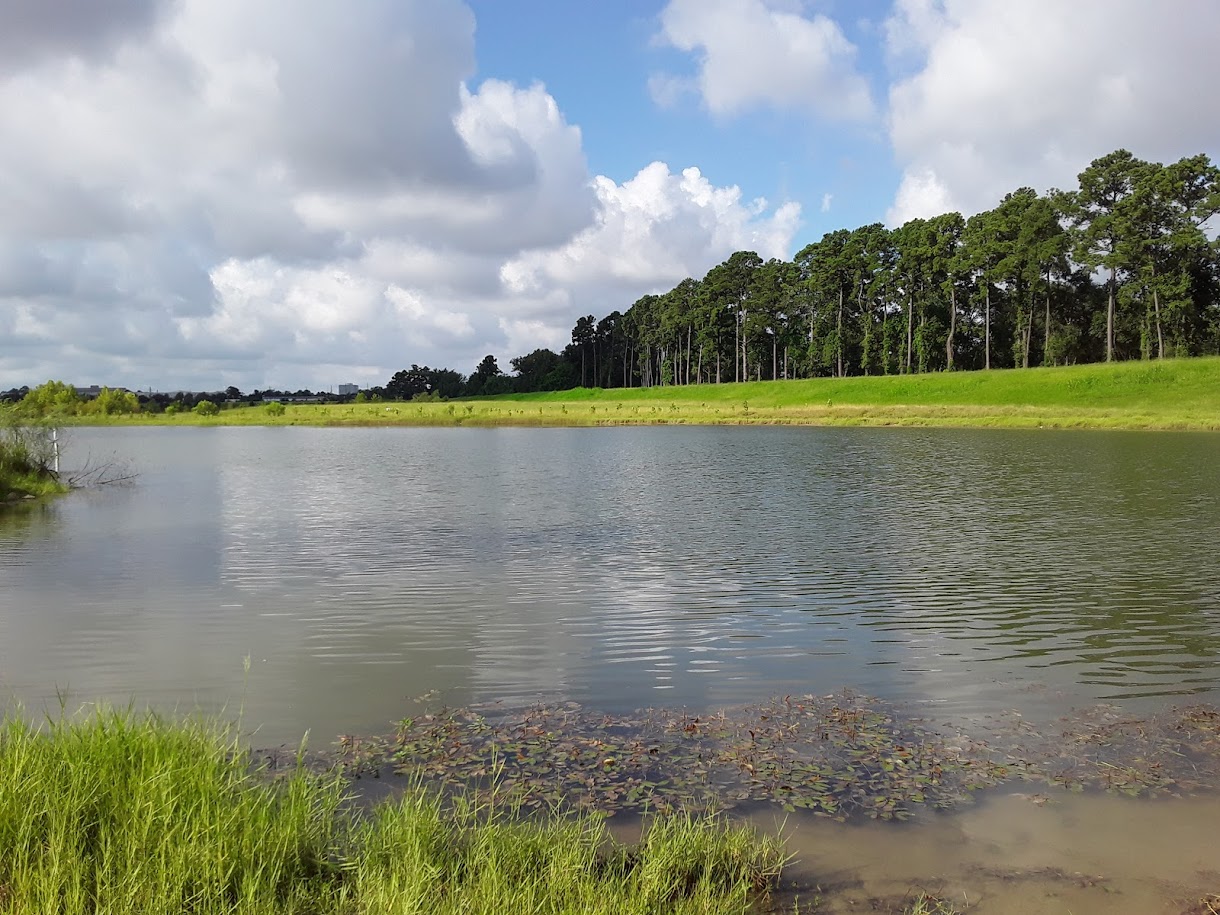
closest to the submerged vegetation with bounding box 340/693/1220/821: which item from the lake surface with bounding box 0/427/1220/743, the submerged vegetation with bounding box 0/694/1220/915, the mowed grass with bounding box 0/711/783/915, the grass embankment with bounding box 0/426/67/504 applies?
the submerged vegetation with bounding box 0/694/1220/915

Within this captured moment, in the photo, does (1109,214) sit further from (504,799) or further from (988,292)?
(504,799)

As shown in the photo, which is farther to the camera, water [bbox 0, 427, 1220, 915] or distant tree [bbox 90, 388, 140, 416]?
distant tree [bbox 90, 388, 140, 416]

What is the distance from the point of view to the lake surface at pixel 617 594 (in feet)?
33.4

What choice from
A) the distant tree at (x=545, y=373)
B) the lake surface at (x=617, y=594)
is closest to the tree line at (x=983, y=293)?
the distant tree at (x=545, y=373)

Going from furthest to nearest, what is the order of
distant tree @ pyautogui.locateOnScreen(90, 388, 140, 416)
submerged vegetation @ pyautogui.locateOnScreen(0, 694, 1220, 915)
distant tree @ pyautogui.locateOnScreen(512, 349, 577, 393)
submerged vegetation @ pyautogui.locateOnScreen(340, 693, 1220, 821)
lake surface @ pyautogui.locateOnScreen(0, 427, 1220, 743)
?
distant tree @ pyautogui.locateOnScreen(512, 349, 577, 393)
distant tree @ pyautogui.locateOnScreen(90, 388, 140, 416)
lake surface @ pyautogui.locateOnScreen(0, 427, 1220, 743)
submerged vegetation @ pyautogui.locateOnScreen(340, 693, 1220, 821)
submerged vegetation @ pyautogui.locateOnScreen(0, 694, 1220, 915)

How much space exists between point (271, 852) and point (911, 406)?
79.7 m

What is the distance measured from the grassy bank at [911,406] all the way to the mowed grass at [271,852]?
6320 centimetres

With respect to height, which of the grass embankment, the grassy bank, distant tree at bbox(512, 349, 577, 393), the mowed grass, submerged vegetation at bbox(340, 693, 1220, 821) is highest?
distant tree at bbox(512, 349, 577, 393)

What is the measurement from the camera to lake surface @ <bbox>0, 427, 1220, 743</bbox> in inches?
401

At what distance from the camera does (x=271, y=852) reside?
17.2ft

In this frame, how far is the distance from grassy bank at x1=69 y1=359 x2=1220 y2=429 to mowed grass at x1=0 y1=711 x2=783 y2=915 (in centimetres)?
6320

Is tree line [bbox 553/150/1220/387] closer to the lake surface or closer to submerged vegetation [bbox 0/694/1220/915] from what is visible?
the lake surface

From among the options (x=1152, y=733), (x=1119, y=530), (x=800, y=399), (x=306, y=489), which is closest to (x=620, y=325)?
(x=800, y=399)

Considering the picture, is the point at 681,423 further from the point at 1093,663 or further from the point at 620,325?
the point at 620,325
